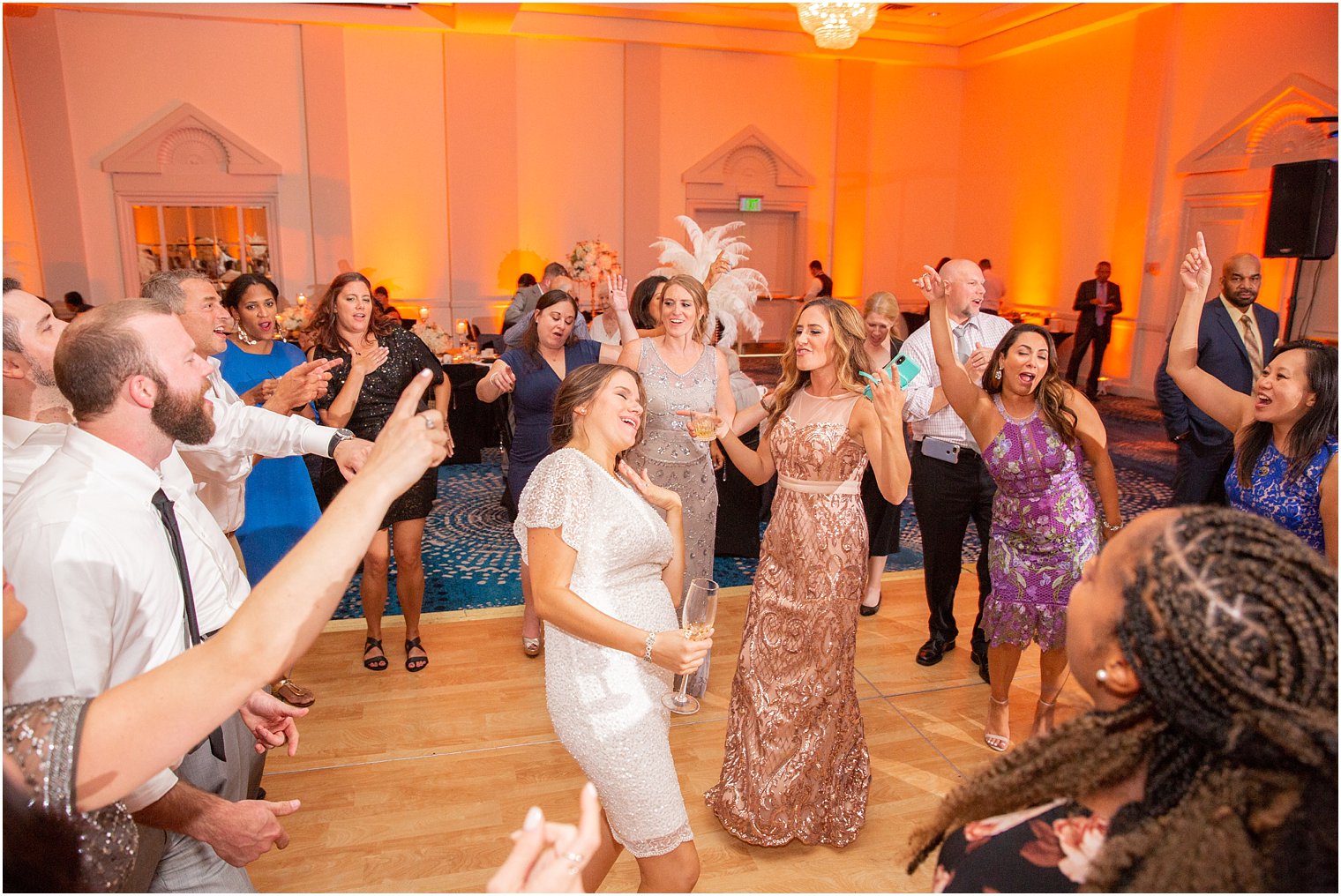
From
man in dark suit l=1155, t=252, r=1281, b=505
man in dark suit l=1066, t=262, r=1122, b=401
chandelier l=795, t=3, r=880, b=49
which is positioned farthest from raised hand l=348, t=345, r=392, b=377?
man in dark suit l=1066, t=262, r=1122, b=401

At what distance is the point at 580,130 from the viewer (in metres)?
10.9

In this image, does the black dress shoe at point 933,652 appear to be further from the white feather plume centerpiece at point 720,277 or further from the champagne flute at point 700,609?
the champagne flute at point 700,609

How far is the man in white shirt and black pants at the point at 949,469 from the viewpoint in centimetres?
350

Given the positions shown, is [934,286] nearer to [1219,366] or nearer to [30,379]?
[1219,366]

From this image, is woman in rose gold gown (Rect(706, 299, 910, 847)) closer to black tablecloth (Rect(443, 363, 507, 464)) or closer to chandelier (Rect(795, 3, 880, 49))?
black tablecloth (Rect(443, 363, 507, 464))

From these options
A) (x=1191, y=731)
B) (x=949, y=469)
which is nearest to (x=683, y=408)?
(x=949, y=469)

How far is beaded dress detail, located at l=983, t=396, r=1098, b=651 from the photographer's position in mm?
2848

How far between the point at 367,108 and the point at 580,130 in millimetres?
2677

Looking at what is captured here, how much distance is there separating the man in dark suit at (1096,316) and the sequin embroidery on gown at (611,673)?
9.42m

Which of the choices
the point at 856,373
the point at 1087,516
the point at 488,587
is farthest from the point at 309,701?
the point at 1087,516

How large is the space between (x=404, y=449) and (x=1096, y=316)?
10731mm

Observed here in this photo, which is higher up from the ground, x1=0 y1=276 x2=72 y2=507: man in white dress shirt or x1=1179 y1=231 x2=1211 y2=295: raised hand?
x1=1179 y1=231 x2=1211 y2=295: raised hand

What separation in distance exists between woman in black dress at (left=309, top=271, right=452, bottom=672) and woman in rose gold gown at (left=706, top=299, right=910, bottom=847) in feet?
5.35

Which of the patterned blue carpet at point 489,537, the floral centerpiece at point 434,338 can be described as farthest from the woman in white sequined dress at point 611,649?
the floral centerpiece at point 434,338
